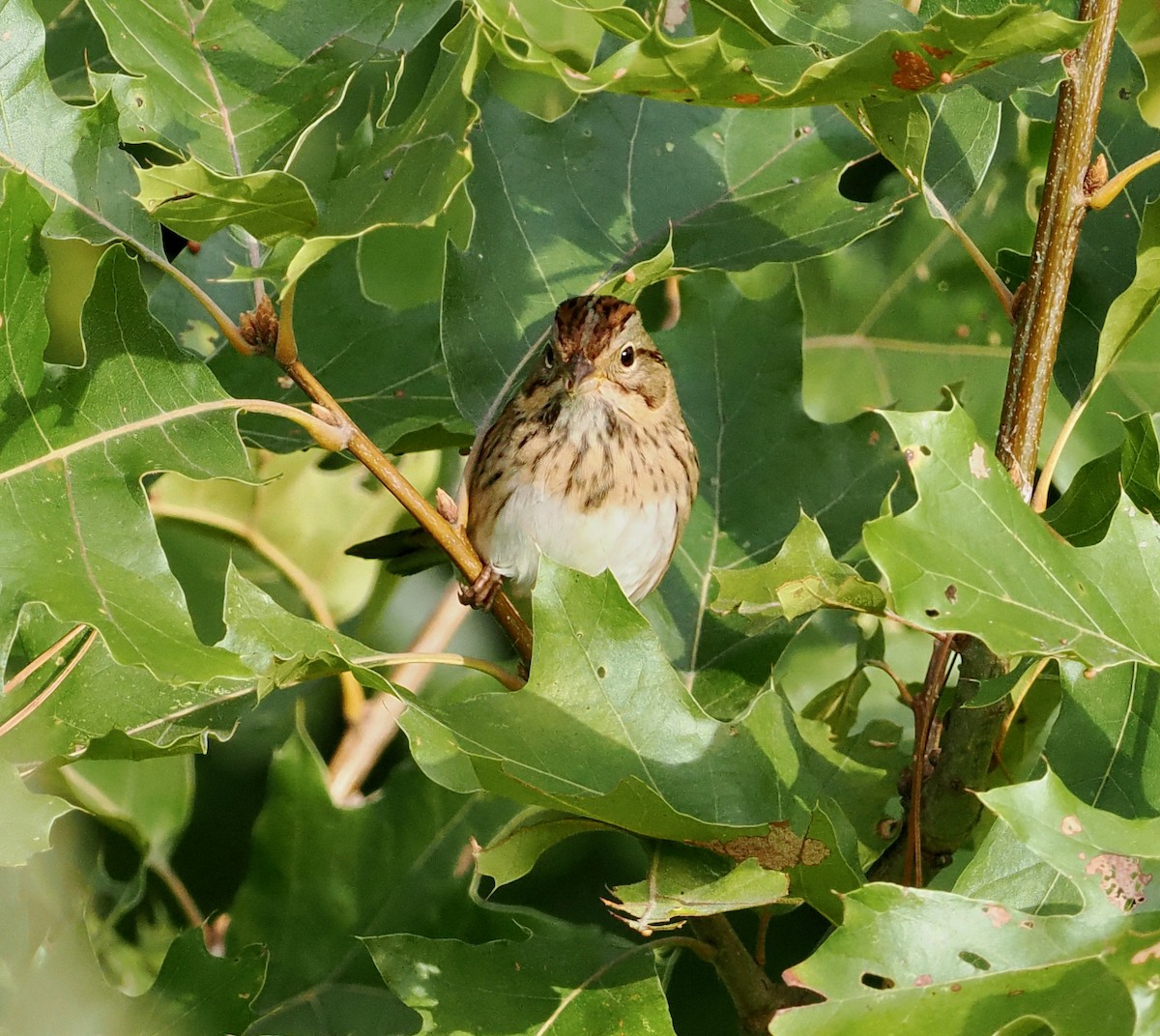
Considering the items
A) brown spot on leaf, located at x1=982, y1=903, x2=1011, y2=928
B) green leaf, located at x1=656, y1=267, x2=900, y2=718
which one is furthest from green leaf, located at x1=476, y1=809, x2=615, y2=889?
green leaf, located at x1=656, y1=267, x2=900, y2=718

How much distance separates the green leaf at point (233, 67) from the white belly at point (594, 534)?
46.3 inches

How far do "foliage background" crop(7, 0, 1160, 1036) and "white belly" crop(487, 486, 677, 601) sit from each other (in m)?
0.19

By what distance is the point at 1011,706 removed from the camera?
211cm

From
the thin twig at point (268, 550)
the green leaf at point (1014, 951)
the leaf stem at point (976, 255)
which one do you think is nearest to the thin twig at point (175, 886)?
the thin twig at point (268, 550)

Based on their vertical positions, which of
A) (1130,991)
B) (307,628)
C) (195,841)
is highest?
(307,628)

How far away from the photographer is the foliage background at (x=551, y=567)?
1.67 m

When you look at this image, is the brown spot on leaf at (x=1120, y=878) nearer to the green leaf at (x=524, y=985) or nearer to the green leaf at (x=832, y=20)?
the green leaf at (x=524, y=985)

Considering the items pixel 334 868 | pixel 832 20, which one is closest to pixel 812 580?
pixel 832 20

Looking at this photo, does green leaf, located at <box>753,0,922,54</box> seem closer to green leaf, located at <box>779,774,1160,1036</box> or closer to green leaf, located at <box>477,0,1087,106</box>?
green leaf, located at <box>477,0,1087,106</box>

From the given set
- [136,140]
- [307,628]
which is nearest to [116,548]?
[307,628]

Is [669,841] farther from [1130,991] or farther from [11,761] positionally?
[11,761]

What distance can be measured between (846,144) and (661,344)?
0.50 metres

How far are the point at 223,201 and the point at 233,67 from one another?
553mm

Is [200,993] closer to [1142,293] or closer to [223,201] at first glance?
[223,201]
